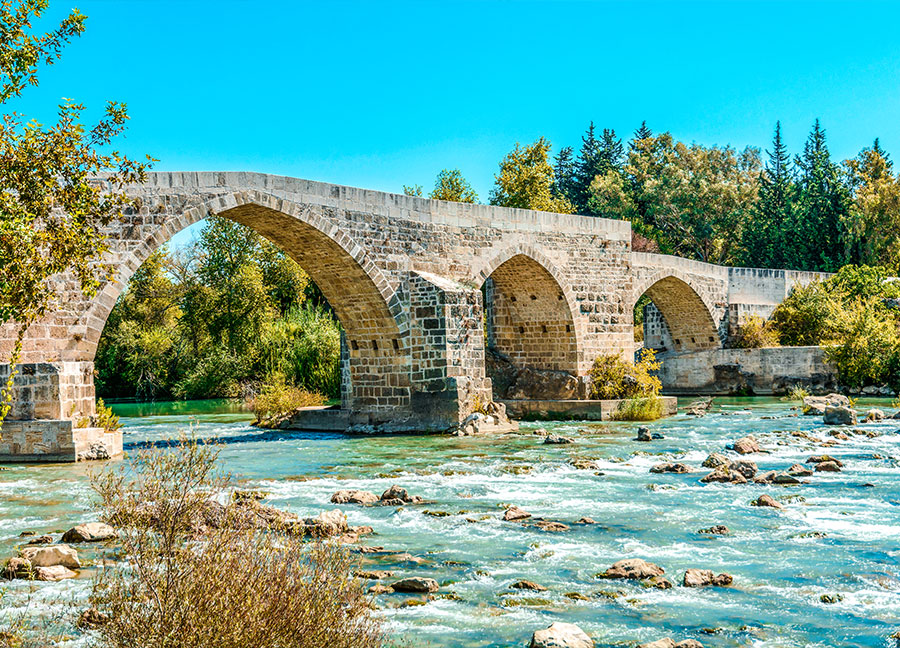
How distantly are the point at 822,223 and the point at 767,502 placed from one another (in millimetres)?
31229

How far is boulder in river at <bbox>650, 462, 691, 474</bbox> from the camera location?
405 inches

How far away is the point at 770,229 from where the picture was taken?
38.2m

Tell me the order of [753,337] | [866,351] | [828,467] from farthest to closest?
[753,337]
[866,351]
[828,467]

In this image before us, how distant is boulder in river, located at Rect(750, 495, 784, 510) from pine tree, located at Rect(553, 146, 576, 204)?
152ft

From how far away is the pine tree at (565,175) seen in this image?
176 ft

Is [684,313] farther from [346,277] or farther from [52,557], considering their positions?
[52,557]

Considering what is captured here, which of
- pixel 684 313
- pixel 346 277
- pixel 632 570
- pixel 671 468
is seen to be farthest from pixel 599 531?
pixel 684 313

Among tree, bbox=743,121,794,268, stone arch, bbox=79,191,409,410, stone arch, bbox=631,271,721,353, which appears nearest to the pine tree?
tree, bbox=743,121,794,268

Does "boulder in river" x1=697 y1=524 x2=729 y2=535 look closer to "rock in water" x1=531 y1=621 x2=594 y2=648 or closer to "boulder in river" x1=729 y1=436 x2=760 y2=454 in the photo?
"rock in water" x1=531 y1=621 x2=594 y2=648

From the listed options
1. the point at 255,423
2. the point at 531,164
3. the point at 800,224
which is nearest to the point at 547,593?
the point at 255,423

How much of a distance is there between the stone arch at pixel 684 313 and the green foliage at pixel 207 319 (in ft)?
36.0

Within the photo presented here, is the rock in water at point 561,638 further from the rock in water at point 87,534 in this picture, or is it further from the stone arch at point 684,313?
the stone arch at point 684,313

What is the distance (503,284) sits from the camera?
20.2 metres

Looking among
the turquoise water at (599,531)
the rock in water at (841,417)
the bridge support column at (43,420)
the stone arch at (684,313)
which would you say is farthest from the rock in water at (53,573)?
the stone arch at (684,313)
